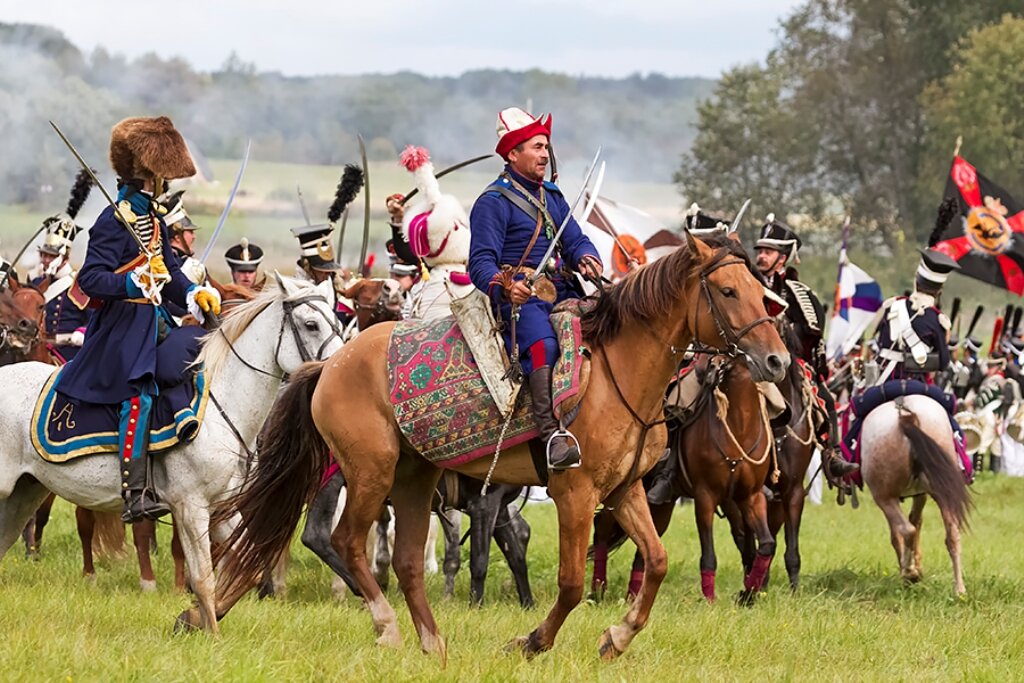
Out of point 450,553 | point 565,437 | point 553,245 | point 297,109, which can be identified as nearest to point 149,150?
point 553,245

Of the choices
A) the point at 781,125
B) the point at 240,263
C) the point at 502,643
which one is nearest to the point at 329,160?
the point at 781,125

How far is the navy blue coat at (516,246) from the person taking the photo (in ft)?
27.0

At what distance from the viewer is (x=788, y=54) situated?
5606cm

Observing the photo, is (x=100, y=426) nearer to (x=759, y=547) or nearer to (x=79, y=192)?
(x=79, y=192)

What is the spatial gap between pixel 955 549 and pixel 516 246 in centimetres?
552

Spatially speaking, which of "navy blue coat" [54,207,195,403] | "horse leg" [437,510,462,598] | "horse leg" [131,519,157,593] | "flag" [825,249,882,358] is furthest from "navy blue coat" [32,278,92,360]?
"flag" [825,249,882,358]

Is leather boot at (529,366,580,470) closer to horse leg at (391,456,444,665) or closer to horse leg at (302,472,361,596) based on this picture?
horse leg at (391,456,444,665)

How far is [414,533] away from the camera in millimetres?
8984

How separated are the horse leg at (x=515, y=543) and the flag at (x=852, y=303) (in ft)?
29.2

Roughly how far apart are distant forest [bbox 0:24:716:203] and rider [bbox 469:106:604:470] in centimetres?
2033

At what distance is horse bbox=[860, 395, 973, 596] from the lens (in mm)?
12680

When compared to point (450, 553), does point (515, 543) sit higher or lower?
higher

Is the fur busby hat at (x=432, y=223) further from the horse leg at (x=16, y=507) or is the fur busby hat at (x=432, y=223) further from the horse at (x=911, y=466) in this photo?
the horse at (x=911, y=466)

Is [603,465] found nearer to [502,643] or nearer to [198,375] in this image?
[502,643]
